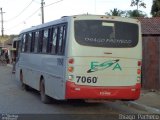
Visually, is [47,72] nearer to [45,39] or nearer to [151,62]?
[45,39]

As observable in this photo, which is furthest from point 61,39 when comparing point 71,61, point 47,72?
point 47,72

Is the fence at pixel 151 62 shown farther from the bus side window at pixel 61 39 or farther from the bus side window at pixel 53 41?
the bus side window at pixel 61 39

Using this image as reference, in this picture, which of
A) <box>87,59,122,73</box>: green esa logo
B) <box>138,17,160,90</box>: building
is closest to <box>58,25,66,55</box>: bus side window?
<box>87,59,122,73</box>: green esa logo

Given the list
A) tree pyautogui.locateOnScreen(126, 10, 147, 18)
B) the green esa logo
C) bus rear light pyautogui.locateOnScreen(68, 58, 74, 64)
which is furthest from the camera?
tree pyautogui.locateOnScreen(126, 10, 147, 18)

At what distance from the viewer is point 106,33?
12.6m

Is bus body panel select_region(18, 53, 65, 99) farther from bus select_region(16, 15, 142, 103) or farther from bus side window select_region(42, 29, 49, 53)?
bus side window select_region(42, 29, 49, 53)

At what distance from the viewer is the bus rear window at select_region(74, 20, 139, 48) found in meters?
12.3

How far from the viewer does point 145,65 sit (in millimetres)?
17531

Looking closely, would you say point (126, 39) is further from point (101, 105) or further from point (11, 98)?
point (11, 98)

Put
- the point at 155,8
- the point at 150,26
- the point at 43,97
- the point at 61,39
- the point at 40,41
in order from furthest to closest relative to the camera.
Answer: the point at 155,8, the point at 150,26, the point at 40,41, the point at 43,97, the point at 61,39

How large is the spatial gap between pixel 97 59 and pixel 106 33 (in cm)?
83

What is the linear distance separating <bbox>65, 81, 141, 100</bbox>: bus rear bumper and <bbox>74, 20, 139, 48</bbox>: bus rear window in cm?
118

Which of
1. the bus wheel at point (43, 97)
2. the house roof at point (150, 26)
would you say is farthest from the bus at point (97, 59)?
the house roof at point (150, 26)

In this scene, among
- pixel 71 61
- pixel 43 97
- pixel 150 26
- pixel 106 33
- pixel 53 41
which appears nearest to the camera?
pixel 71 61
